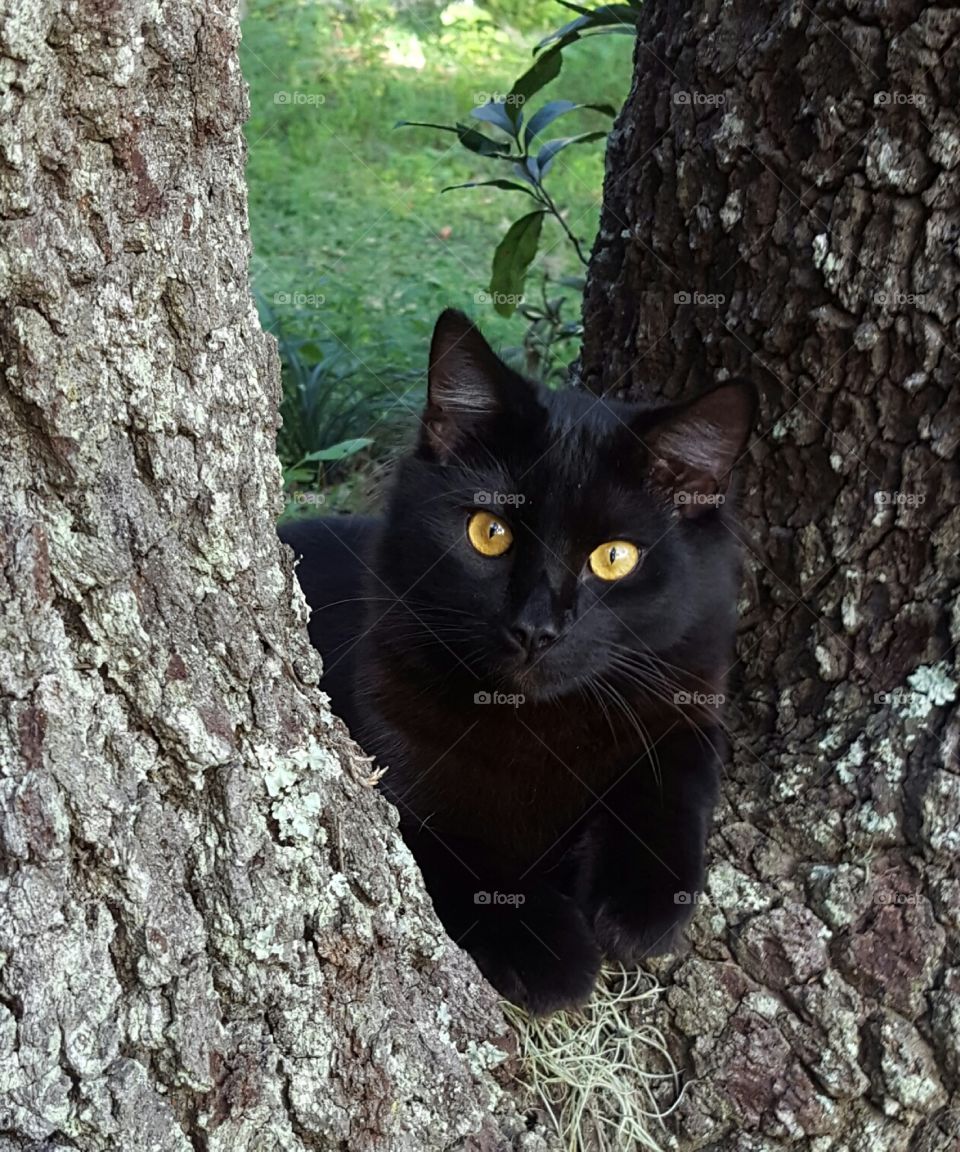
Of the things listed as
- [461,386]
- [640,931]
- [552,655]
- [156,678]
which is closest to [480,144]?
[461,386]

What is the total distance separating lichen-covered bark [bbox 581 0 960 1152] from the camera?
182 centimetres

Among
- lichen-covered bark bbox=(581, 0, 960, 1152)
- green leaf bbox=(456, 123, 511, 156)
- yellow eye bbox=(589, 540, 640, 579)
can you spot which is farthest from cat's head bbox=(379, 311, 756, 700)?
green leaf bbox=(456, 123, 511, 156)

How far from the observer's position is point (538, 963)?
1864 mm

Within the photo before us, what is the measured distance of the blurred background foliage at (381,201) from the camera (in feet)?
13.9

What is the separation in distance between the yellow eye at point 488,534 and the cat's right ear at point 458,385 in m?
0.18

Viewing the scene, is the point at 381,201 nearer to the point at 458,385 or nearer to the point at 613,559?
the point at 458,385

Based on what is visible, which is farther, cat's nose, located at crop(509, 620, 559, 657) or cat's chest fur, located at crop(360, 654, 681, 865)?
cat's chest fur, located at crop(360, 654, 681, 865)

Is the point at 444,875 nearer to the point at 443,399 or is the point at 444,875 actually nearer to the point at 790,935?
the point at 790,935

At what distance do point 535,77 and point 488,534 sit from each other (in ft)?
5.00

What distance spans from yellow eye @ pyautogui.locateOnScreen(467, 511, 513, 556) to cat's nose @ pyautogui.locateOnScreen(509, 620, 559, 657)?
0.57ft

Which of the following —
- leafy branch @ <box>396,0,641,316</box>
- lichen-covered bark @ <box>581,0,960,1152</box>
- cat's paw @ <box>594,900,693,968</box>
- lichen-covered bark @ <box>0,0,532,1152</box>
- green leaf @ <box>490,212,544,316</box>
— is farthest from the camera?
green leaf @ <box>490,212,544,316</box>

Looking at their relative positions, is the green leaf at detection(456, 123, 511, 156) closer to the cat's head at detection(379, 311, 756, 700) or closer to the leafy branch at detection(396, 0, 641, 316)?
the leafy branch at detection(396, 0, 641, 316)

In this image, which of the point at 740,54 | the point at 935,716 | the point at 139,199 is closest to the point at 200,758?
the point at 139,199

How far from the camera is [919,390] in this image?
6.32 ft
